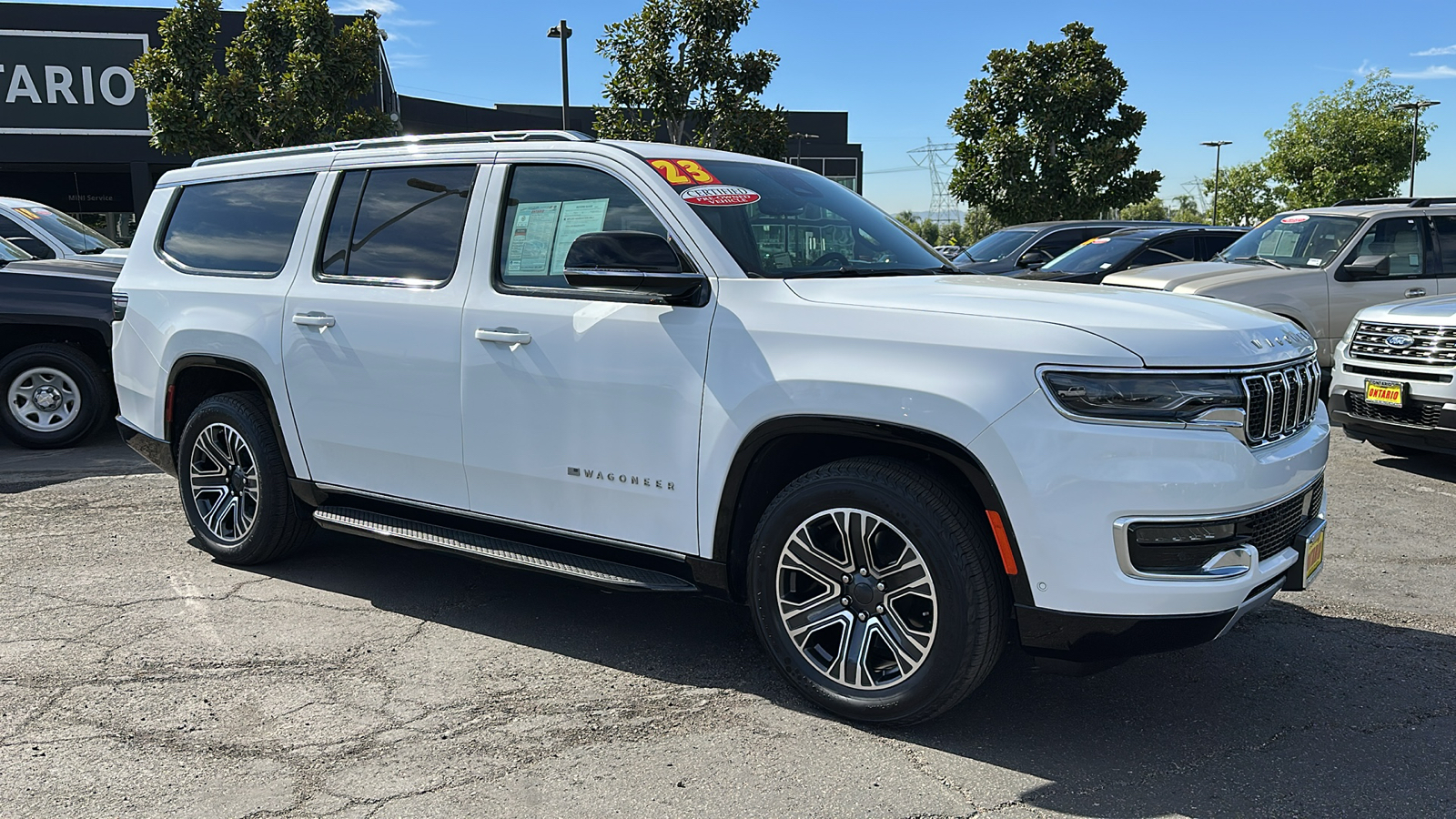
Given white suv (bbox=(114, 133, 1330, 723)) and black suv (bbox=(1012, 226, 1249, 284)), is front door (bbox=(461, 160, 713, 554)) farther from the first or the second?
black suv (bbox=(1012, 226, 1249, 284))

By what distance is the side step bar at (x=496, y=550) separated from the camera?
386 centimetres

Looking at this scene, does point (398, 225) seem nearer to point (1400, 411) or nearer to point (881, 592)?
point (881, 592)

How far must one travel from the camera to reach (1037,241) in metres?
15.0

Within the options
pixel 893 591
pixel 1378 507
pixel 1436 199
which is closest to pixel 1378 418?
pixel 1378 507

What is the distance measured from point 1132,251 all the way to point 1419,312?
566 centimetres

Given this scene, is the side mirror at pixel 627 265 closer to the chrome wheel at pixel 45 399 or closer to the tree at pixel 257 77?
the chrome wheel at pixel 45 399

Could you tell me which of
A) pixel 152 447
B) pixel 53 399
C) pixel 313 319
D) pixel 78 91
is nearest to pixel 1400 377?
pixel 313 319

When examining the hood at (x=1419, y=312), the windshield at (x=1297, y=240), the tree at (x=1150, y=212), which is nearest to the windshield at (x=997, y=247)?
the windshield at (x=1297, y=240)

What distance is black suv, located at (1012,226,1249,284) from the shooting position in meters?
12.8

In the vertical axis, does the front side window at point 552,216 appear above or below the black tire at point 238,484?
above

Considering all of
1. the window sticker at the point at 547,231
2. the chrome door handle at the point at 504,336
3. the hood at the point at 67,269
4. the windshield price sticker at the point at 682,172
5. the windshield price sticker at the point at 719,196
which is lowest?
the chrome door handle at the point at 504,336

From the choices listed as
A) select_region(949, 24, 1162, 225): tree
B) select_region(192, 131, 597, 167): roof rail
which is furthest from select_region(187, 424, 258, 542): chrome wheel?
select_region(949, 24, 1162, 225): tree

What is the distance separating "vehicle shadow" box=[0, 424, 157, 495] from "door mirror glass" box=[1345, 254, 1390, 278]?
10015 millimetres

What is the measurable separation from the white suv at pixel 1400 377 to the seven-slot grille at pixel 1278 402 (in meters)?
4.14
